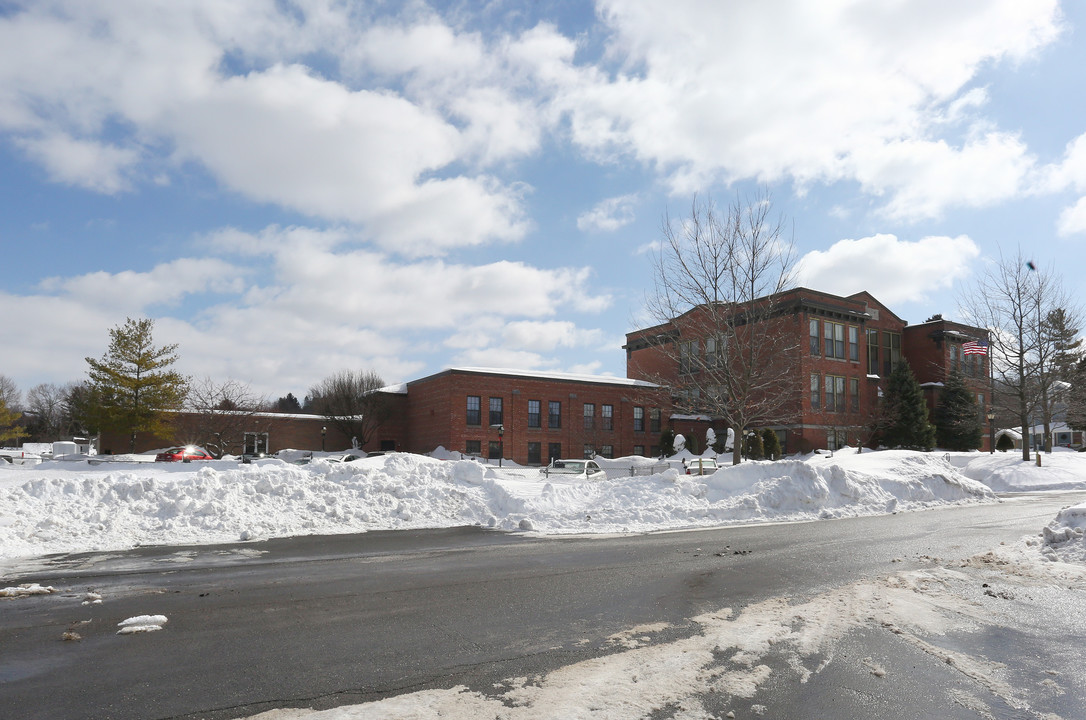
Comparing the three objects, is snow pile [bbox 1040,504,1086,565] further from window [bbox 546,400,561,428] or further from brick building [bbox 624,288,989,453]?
window [bbox 546,400,561,428]

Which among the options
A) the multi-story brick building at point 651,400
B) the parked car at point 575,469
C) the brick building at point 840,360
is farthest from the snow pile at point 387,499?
the multi-story brick building at point 651,400

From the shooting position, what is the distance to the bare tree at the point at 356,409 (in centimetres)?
5250

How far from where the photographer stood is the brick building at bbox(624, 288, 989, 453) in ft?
156

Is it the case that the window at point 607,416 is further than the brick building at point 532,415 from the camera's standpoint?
Yes

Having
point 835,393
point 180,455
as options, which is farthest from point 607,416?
point 180,455

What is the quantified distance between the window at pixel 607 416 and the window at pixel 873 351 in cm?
2007

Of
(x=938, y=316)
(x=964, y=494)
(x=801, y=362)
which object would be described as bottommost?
(x=964, y=494)

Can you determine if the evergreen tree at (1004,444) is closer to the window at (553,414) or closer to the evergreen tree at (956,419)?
the evergreen tree at (956,419)

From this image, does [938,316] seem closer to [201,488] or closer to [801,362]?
[801,362]

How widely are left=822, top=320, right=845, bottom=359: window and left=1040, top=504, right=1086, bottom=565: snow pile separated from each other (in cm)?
3936

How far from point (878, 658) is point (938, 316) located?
59.0 metres

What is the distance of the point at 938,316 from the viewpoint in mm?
56906

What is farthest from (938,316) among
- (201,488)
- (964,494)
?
(201,488)

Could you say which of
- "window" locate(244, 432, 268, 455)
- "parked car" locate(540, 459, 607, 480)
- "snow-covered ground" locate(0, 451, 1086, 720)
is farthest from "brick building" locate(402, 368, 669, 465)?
"snow-covered ground" locate(0, 451, 1086, 720)
